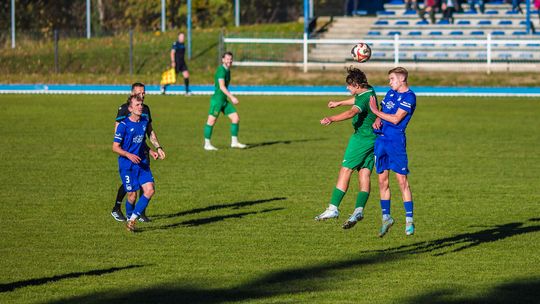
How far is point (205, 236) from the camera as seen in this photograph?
13.2 m

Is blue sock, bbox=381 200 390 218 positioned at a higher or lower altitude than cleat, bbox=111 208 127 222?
higher

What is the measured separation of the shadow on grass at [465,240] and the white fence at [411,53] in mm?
29751

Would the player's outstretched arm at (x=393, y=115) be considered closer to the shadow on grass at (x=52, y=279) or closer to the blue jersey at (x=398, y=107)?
the blue jersey at (x=398, y=107)

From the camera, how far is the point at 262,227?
13.9 m

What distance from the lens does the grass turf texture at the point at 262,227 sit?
10.5 metres

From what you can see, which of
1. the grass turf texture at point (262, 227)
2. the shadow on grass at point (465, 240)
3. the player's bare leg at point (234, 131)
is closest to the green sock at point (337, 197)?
the grass turf texture at point (262, 227)

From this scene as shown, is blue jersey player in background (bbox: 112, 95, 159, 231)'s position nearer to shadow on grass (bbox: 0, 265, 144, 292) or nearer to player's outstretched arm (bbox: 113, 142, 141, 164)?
player's outstretched arm (bbox: 113, 142, 141, 164)

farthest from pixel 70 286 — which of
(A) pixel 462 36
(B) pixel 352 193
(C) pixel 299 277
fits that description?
(A) pixel 462 36

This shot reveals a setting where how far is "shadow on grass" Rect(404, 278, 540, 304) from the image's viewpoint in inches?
392

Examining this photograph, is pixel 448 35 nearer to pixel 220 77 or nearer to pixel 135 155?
pixel 220 77

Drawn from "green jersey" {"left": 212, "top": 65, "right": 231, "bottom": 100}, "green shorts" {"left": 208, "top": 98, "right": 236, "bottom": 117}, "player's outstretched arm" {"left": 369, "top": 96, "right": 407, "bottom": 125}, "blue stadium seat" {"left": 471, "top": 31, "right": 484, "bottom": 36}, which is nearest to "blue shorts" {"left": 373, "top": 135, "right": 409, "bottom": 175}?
"player's outstretched arm" {"left": 369, "top": 96, "right": 407, "bottom": 125}

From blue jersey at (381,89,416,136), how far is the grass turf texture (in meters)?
1.34

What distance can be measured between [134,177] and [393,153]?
3137mm

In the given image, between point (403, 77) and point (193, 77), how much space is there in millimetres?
34868
